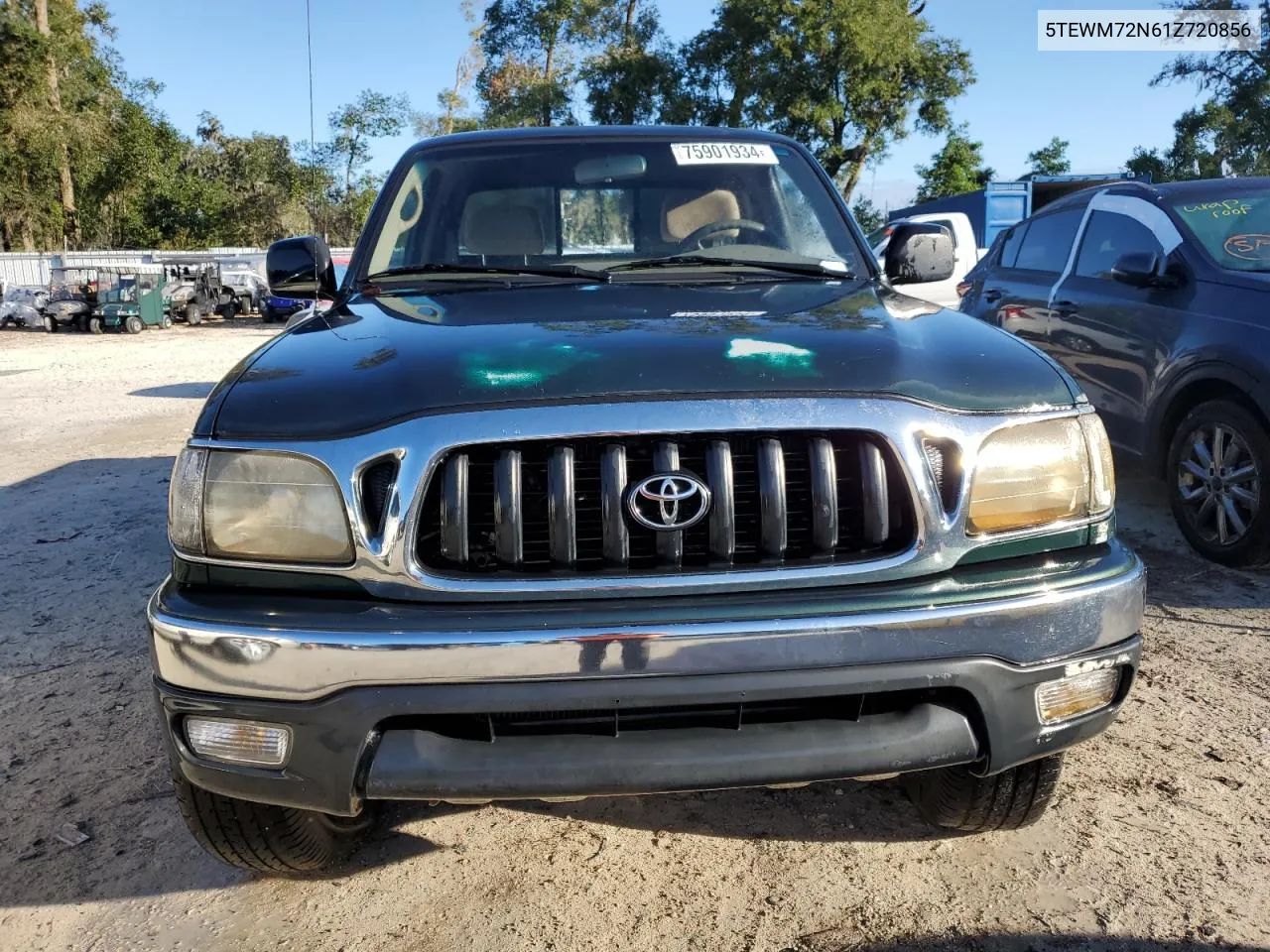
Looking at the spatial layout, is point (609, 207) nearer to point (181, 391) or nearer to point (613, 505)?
point (613, 505)

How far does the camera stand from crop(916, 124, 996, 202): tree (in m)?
35.8

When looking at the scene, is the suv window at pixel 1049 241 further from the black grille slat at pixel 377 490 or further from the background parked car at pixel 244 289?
the background parked car at pixel 244 289

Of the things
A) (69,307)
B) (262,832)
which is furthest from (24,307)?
(262,832)

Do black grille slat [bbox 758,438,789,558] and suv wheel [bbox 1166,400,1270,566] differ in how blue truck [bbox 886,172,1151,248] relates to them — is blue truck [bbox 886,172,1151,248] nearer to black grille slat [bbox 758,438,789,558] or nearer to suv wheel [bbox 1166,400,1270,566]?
suv wheel [bbox 1166,400,1270,566]

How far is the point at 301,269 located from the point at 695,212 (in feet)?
4.25

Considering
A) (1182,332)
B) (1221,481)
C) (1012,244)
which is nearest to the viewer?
(1221,481)

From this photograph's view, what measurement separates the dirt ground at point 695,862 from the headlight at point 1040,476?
0.91 metres

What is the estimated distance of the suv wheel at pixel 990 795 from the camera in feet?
7.29

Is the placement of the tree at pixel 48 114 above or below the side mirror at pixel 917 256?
above

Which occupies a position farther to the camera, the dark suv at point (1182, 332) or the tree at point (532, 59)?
the tree at point (532, 59)

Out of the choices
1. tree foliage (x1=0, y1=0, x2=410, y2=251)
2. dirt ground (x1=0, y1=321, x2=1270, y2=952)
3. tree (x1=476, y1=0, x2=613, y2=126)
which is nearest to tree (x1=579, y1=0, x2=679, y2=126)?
tree (x1=476, y1=0, x2=613, y2=126)

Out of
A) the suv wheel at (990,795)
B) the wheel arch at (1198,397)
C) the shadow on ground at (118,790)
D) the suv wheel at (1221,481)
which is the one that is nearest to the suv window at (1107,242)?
the wheel arch at (1198,397)

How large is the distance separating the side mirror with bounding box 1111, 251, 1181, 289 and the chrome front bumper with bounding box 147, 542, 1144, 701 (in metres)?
3.39

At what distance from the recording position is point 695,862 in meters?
2.42
